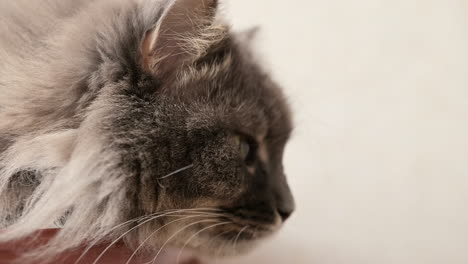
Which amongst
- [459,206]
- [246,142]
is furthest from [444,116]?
[246,142]

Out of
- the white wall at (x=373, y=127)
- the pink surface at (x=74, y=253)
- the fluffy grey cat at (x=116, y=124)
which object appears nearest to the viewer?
the pink surface at (x=74, y=253)

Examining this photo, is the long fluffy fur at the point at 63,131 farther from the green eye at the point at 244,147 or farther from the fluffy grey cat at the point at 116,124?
the green eye at the point at 244,147

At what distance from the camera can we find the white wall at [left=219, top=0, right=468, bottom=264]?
156cm

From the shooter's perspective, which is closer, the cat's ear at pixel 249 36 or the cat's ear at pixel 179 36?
the cat's ear at pixel 179 36

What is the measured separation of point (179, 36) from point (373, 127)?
1.08m

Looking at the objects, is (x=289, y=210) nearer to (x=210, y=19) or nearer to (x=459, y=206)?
(x=210, y=19)

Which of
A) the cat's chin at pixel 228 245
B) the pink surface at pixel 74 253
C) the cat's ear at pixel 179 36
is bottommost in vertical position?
the cat's chin at pixel 228 245

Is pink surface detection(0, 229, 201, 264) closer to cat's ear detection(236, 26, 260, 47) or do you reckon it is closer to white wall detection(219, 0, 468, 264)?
cat's ear detection(236, 26, 260, 47)

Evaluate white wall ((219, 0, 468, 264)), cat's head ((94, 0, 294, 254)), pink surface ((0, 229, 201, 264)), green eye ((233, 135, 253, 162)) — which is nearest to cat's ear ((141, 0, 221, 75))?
cat's head ((94, 0, 294, 254))

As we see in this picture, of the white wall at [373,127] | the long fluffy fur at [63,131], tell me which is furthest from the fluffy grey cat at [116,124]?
the white wall at [373,127]

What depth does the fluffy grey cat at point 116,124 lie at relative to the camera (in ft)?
2.73

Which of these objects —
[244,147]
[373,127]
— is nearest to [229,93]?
[244,147]

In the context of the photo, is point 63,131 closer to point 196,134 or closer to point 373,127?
point 196,134

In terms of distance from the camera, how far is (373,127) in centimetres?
174
